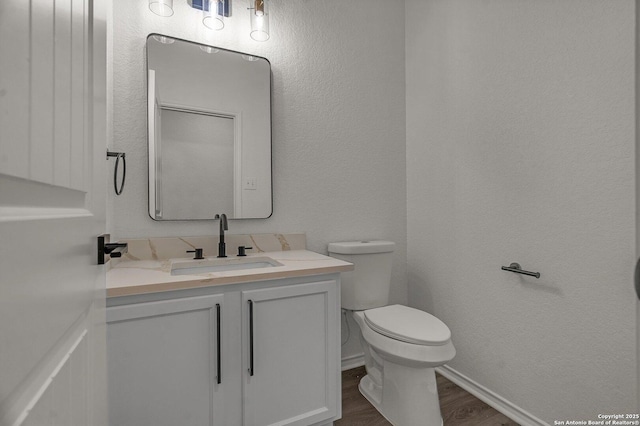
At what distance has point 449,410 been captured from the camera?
170 centimetres

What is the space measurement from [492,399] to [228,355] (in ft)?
4.77

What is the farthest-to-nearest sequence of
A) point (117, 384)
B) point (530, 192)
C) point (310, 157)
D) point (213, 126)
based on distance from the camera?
1. point (310, 157)
2. point (213, 126)
3. point (530, 192)
4. point (117, 384)

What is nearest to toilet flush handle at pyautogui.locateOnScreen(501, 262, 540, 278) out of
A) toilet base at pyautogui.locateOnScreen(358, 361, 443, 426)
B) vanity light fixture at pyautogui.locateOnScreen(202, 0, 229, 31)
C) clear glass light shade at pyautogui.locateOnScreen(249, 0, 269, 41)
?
toilet base at pyautogui.locateOnScreen(358, 361, 443, 426)

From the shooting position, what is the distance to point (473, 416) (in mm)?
1646

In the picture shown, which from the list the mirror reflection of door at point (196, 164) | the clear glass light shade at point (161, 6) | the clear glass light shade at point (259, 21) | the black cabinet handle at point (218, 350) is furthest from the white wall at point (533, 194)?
the clear glass light shade at point (161, 6)

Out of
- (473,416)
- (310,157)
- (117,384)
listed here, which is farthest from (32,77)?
(473,416)

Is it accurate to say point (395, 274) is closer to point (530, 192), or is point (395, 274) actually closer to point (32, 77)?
point (530, 192)

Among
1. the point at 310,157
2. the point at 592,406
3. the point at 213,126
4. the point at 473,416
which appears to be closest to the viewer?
the point at 592,406

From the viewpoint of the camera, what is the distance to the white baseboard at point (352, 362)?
2123 millimetres

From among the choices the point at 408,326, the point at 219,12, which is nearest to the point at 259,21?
the point at 219,12

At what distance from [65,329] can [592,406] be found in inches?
72.5

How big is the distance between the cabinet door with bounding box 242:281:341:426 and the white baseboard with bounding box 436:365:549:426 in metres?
0.89

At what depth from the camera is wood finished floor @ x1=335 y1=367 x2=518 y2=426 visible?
1607 mm

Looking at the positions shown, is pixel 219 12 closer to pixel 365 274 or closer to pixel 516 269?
pixel 365 274
